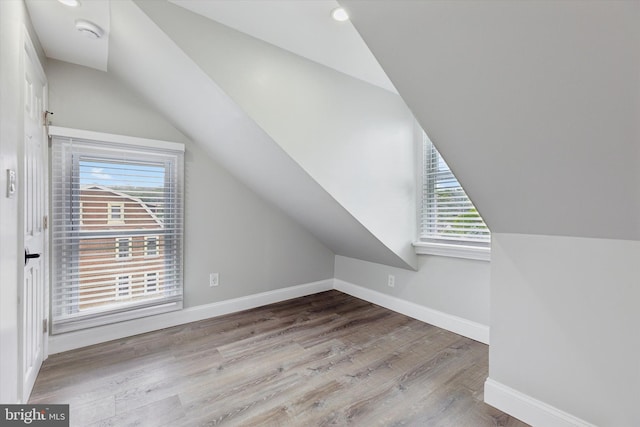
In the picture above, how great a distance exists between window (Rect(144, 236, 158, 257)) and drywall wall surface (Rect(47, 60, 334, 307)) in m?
0.26

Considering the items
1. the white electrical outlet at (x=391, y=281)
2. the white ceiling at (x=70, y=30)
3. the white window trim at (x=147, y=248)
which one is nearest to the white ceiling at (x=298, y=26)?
the white ceiling at (x=70, y=30)

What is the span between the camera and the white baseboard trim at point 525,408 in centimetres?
142

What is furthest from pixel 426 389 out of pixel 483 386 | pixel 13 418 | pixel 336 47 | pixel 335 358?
pixel 336 47

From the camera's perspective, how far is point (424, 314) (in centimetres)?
286

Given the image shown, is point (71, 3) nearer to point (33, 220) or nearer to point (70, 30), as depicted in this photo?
point (70, 30)

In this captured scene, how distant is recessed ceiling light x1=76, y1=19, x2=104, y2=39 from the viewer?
1748mm

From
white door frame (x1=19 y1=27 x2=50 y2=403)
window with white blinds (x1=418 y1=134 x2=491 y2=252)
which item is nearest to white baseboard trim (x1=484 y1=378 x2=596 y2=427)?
window with white blinds (x1=418 y1=134 x2=491 y2=252)

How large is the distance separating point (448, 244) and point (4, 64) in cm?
304

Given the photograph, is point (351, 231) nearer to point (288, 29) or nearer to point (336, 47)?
point (336, 47)

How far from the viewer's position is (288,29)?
6.20 feet

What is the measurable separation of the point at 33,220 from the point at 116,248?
0.72 metres

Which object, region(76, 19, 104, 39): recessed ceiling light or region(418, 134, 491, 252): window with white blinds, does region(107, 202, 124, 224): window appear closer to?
region(76, 19, 104, 39): recessed ceiling light

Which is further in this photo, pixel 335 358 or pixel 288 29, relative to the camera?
pixel 335 358

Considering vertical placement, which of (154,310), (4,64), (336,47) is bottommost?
(154,310)
